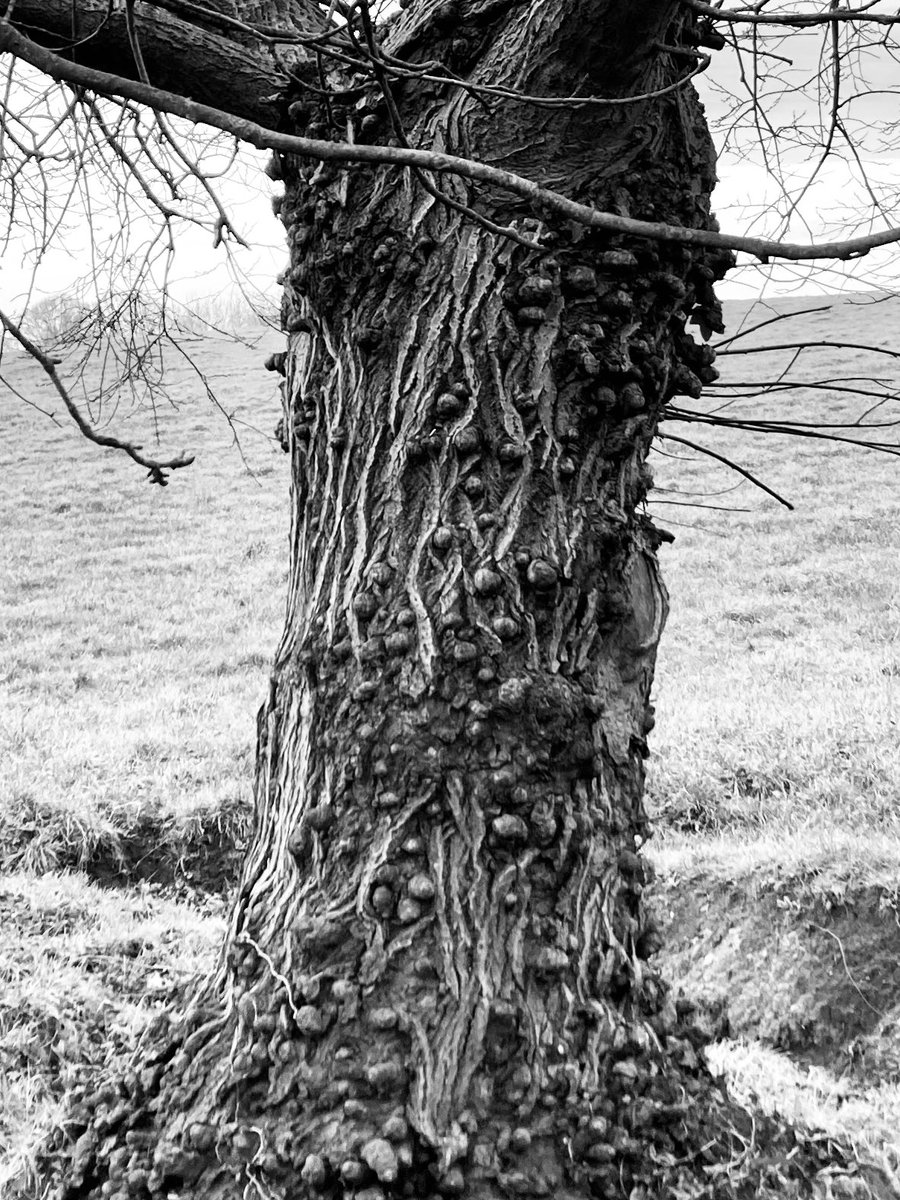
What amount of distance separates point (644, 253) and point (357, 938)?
1.61 meters

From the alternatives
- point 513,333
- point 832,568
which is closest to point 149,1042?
point 513,333

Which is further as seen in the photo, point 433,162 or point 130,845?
point 130,845

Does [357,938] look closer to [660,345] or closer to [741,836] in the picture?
[660,345]

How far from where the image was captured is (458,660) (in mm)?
1999

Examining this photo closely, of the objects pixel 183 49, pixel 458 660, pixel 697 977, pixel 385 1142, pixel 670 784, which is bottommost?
pixel 697 977

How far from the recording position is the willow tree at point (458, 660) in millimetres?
1859

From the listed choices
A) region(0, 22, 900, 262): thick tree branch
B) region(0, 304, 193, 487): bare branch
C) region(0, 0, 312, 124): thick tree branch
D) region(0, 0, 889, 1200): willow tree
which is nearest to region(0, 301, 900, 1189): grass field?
region(0, 0, 889, 1200): willow tree

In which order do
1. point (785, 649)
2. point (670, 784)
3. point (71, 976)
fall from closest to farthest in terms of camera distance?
point (71, 976), point (670, 784), point (785, 649)

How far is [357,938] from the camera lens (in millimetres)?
1934

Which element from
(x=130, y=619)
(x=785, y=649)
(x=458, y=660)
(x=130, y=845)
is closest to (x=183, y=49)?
(x=458, y=660)

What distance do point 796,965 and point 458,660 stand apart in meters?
2.48

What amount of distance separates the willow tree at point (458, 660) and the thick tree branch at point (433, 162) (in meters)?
0.34

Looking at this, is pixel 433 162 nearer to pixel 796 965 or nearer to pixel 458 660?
pixel 458 660

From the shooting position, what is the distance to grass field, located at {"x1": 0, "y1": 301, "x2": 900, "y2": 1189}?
3.23 meters
